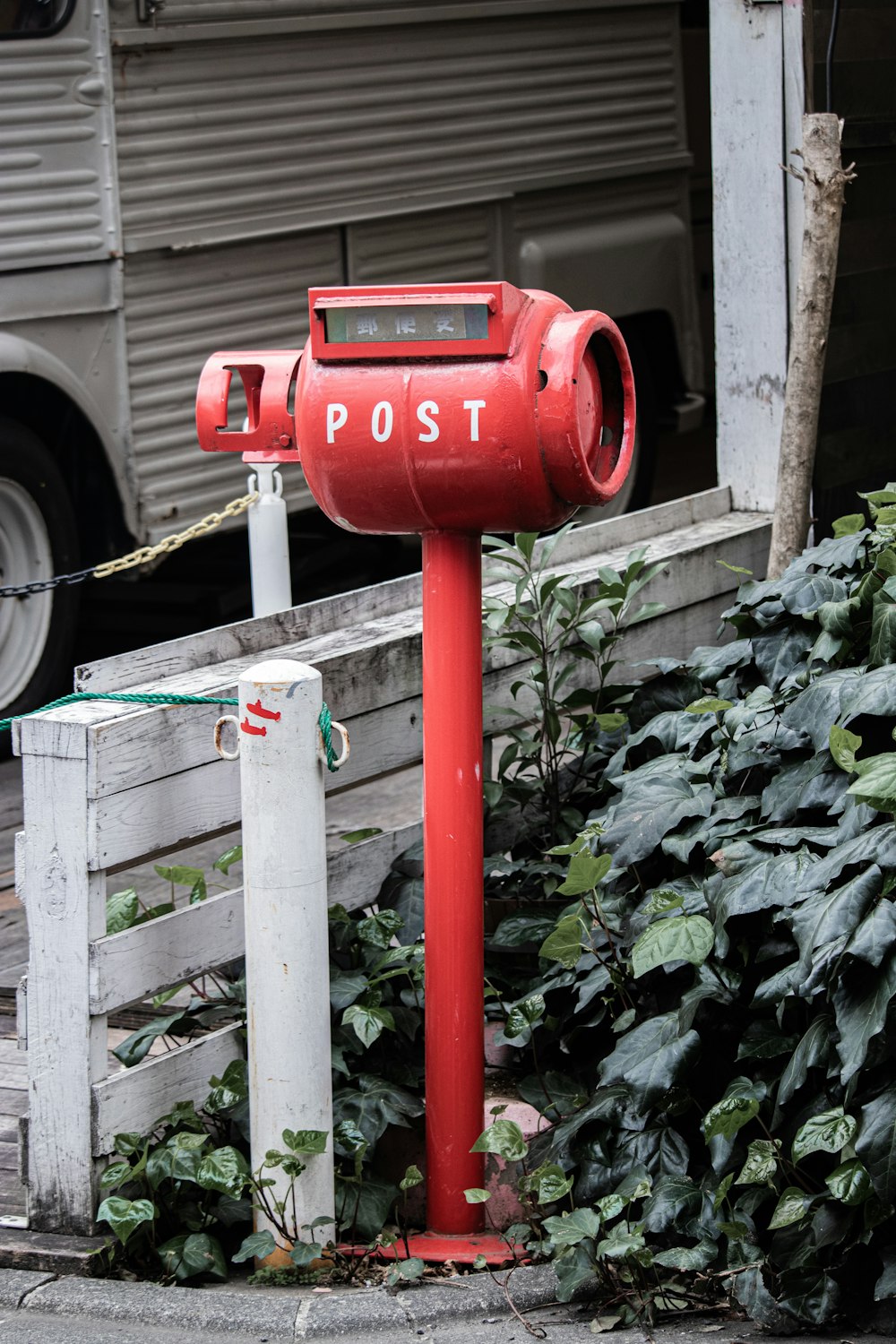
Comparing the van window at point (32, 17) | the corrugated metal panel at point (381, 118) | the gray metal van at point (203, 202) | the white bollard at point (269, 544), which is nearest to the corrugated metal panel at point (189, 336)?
the gray metal van at point (203, 202)

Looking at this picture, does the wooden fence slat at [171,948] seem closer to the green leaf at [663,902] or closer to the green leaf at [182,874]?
the green leaf at [182,874]

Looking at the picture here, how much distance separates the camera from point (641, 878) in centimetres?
345

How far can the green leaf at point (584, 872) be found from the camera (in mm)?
3117

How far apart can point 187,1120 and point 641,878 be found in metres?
0.93

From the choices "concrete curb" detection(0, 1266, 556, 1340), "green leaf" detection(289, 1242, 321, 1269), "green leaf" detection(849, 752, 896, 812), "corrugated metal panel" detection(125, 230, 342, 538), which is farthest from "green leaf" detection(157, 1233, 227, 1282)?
"corrugated metal panel" detection(125, 230, 342, 538)

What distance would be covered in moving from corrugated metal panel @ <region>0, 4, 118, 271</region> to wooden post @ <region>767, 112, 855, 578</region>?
2.81m

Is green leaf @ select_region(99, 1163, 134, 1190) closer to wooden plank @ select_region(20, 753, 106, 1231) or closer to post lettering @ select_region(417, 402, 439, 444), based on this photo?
wooden plank @ select_region(20, 753, 106, 1231)

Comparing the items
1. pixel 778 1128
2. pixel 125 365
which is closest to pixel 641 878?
pixel 778 1128

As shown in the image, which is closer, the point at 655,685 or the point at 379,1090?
the point at 379,1090

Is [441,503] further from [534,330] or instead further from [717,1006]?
[717,1006]

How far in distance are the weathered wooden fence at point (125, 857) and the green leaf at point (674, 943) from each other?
24.5 inches

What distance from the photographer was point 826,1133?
9.19 ft

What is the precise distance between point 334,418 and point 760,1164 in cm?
138

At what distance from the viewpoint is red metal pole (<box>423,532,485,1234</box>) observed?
3176 mm
